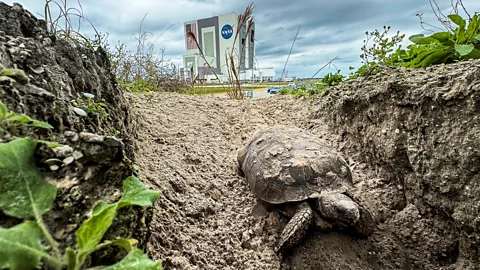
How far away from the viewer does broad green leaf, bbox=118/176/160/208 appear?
0.43 meters

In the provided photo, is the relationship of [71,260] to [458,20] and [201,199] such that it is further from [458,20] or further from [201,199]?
[458,20]

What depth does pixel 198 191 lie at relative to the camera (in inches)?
54.8

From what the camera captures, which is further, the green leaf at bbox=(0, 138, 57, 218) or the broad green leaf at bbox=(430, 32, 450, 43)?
the broad green leaf at bbox=(430, 32, 450, 43)

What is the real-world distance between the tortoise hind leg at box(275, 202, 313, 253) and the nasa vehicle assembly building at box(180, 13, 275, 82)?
2.89 metres

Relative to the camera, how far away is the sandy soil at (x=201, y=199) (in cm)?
102

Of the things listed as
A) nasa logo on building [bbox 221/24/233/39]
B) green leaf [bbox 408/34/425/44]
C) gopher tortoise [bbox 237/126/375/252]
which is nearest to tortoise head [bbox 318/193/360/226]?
gopher tortoise [bbox 237/126/375/252]

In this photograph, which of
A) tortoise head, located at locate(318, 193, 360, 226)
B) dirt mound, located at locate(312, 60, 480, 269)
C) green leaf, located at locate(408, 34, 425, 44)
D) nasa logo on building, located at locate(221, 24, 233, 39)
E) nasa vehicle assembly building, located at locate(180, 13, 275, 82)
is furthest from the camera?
nasa logo on building, located at locate(221, 24, 233, 39)

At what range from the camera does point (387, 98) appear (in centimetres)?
141

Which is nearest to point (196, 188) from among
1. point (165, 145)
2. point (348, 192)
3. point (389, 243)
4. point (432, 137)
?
point (165, 145)

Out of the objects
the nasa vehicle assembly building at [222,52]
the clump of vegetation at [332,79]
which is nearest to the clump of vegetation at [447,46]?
the clump of vegetation at [332,79]

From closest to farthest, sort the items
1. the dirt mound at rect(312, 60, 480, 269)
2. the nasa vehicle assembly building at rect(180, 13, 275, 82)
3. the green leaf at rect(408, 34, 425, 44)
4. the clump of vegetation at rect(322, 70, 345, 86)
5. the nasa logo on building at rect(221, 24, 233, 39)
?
the dirt mound at rect(312, 60, 480, 269) → the green leaf at rect(408, 34, 425, 44) → the clump of vegetation at rect(322, 70, 345, 86) → the nasa vehicle assembly building at rect(180, 13, 275, 82) → the nasa logo on building at rect(221, 24, 233, 39)

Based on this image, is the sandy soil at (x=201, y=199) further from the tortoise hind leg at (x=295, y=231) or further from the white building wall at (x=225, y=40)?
the white building wall at (x=225, y=40)

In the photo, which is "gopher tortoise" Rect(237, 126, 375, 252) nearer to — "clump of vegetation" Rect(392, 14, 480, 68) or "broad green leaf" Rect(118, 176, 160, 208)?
"clump of vegetation" Rect(392, 14, 480, 68)

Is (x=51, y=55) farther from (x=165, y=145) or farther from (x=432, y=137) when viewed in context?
(x=432, y=137)
